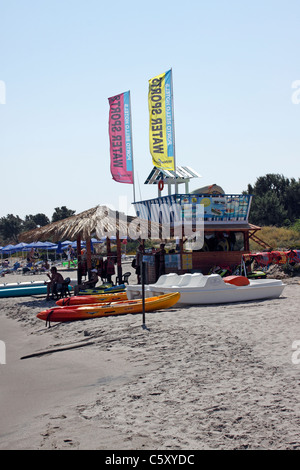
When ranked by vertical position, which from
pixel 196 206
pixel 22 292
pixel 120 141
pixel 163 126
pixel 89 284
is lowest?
pixel 22 292

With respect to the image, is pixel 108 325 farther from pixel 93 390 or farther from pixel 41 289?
pixel 41 289

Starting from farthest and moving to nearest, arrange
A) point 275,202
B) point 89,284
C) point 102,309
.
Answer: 1. point 275,202
2. point 89,284
3. point 102,309

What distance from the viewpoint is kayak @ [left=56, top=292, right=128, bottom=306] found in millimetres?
12521

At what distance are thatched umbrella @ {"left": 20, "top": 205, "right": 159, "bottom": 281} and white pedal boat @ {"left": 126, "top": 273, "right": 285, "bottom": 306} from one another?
2.83 m

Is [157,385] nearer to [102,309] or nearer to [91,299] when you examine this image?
[102,309]

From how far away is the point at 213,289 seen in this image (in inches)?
493

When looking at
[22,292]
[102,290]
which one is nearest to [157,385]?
[102,290]

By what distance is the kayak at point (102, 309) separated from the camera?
11.0m

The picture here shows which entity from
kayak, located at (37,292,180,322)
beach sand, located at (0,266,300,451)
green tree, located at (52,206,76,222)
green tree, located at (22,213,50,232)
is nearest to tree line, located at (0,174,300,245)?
kayak, located at (37,292,180,322)

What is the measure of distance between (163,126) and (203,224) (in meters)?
4.33

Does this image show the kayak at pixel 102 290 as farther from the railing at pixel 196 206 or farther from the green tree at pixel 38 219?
the green tree at pixel 38 219

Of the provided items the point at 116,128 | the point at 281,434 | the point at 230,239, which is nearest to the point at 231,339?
the point at 281,434
